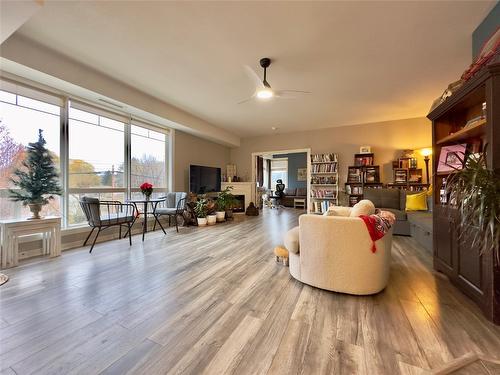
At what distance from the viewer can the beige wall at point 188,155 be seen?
5.46 metres

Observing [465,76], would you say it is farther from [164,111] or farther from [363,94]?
[164,111]

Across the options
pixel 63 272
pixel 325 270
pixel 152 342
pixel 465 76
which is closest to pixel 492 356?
pixel 325 270

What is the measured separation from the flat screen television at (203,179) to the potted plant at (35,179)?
9.89 ft

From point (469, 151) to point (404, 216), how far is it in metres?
2.32

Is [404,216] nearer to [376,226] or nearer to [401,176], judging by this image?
[401,176]

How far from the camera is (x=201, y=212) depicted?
5.18m

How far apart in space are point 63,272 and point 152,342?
182cm

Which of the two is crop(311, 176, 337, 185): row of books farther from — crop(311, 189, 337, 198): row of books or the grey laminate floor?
the grey laminate floor

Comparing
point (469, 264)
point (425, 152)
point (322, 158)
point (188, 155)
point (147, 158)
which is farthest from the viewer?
point (322, 158)

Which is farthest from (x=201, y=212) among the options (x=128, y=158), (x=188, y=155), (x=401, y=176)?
(x=401, y=176)

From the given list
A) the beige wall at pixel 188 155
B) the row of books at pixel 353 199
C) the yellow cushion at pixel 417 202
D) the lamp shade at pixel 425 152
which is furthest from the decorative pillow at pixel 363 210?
the beige wall at pixel 188 155

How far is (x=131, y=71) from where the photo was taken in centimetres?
312

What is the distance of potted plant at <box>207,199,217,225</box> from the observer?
5273mm

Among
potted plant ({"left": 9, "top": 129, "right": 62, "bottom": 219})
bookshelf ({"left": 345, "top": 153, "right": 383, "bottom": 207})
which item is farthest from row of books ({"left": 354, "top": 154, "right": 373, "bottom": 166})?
potted plant ({"left": 9, "top": 129, "right": 62, "bottom": 219})
